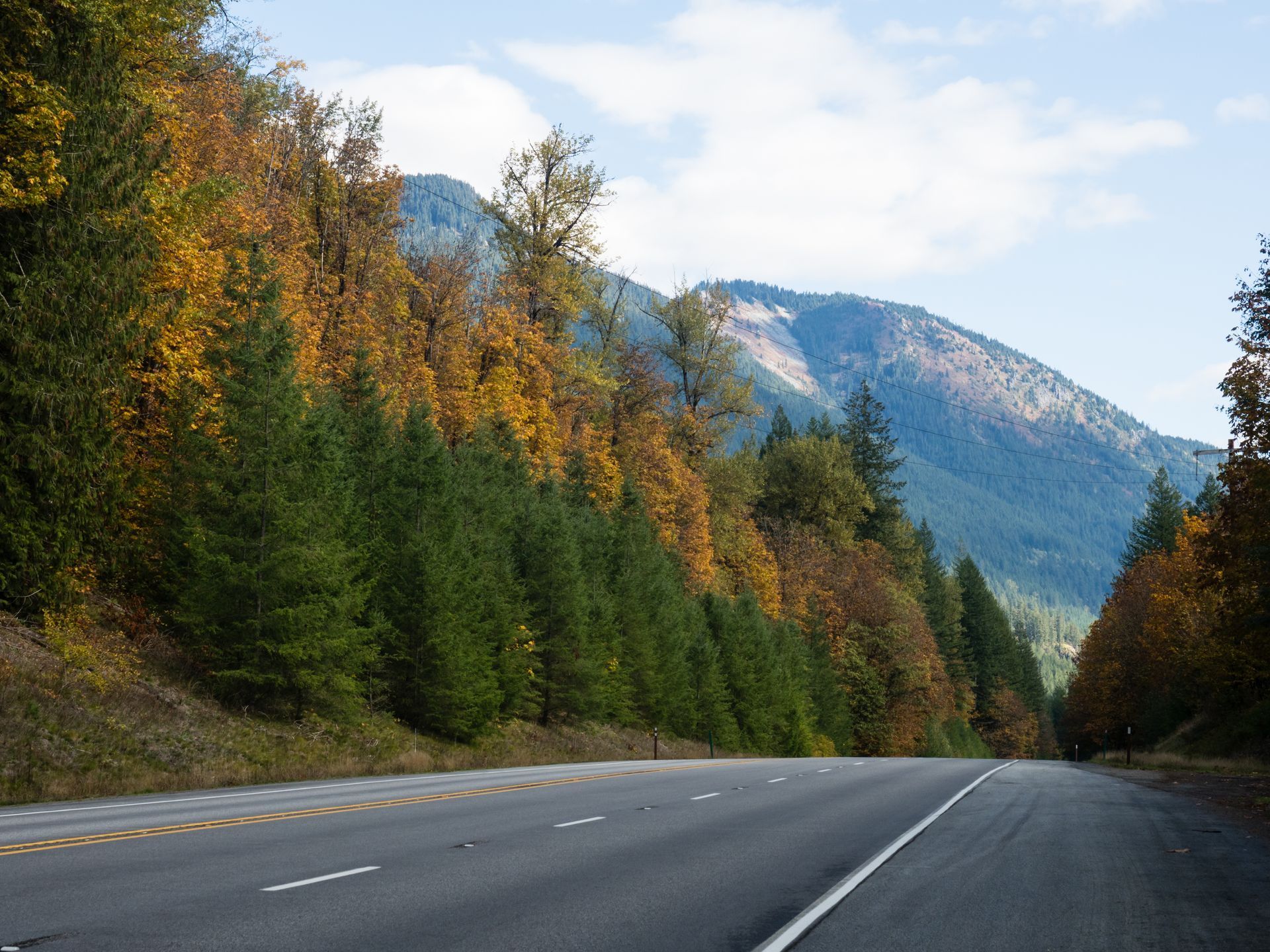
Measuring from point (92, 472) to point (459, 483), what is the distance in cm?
1782

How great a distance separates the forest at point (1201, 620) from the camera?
27500mm

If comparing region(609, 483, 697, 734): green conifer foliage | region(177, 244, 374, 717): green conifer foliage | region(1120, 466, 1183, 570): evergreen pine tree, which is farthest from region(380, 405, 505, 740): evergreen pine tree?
region(1120, 466, 1183, 570): evergreen pine tree

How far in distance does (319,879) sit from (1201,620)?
59120 mm

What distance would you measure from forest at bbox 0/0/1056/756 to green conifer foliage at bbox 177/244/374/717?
85 millimetres

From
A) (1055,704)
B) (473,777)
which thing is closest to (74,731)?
(473,777)

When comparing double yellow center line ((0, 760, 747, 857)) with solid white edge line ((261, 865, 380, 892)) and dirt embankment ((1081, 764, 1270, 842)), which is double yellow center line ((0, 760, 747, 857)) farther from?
dirt embankment ((1081, 764, 1270, 842))

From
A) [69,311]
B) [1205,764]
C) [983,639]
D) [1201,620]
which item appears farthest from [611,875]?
[983,639]

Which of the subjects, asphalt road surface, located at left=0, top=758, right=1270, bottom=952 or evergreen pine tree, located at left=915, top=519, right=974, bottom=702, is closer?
asphalt road surface, located at left=0, top=758, right=1270, bottom=952

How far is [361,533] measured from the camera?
3222 centimetres

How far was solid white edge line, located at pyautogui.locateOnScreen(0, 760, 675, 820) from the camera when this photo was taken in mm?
13938

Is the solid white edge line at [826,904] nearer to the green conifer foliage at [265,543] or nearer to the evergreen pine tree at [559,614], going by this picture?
the green conifer foliage at [265,543]

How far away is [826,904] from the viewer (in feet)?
26.8

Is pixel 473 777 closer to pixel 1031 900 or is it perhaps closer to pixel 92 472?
pixel 92 472

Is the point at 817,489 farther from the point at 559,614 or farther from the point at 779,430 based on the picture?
the point at 559,614
